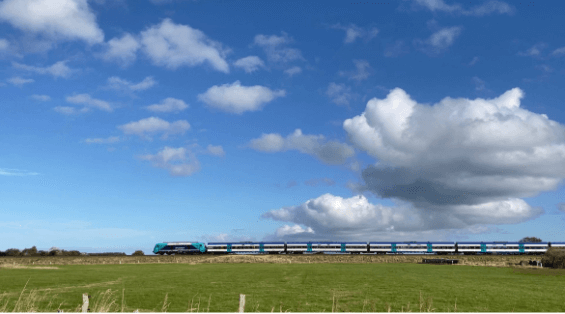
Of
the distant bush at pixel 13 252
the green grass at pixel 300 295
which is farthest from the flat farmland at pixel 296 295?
the distant bush at pixel 13 252

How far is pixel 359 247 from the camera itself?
98875 millimetres

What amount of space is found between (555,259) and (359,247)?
40.0 meters

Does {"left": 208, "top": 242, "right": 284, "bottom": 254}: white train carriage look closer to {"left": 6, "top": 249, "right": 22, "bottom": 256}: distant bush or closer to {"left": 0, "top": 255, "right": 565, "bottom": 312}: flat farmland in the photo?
{"left": 0, "top": 255, "right": 565, "bottom": 312}: flat farmland

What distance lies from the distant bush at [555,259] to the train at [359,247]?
22.3 m

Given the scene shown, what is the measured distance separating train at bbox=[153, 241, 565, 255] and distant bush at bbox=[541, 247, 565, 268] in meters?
22.3

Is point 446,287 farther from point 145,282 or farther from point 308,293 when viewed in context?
point 145,282

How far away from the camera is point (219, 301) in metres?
29.9

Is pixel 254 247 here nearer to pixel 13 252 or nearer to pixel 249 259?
pixel 249 259

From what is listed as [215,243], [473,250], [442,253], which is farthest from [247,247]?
[473,250]

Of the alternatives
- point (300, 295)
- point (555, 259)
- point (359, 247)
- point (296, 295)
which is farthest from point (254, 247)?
point (300, 295)

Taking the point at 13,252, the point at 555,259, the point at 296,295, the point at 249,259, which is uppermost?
the point at 296,295

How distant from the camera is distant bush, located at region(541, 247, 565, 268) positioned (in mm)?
69000

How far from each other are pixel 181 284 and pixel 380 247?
66674mm

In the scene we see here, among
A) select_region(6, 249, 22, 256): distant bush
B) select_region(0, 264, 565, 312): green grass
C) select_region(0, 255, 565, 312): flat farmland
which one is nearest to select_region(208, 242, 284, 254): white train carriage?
select_region(0, 264, 565, 312): green grass
